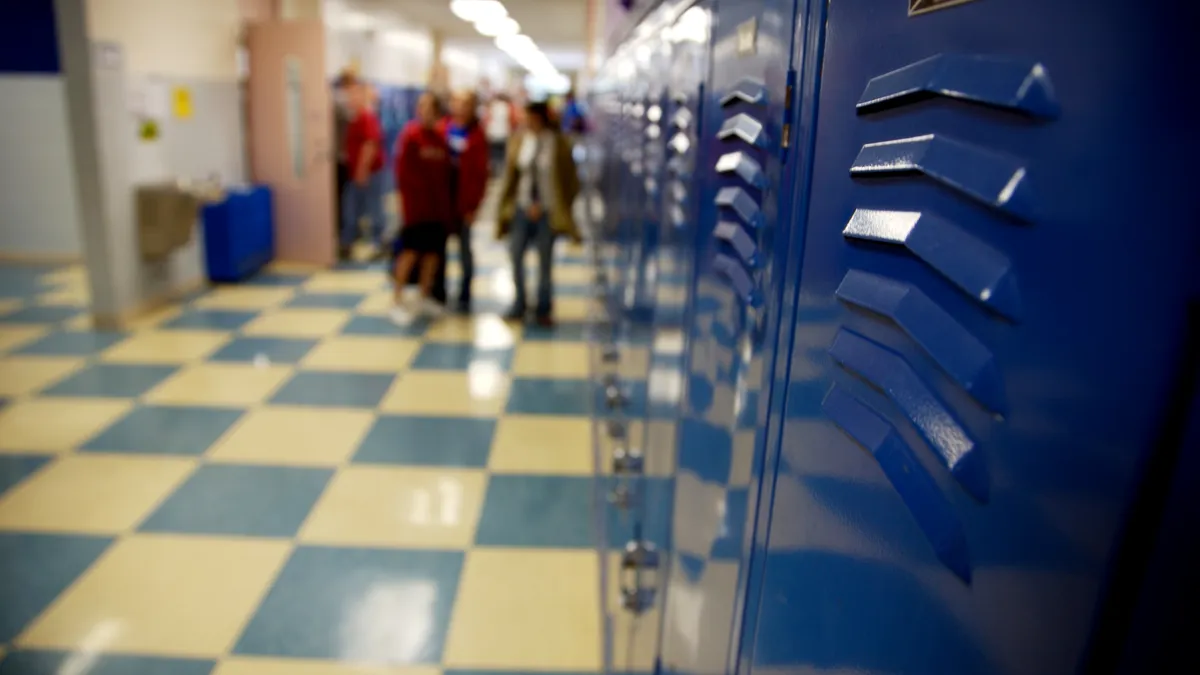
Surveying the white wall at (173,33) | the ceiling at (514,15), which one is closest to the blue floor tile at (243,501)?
the white wall at (173,33)

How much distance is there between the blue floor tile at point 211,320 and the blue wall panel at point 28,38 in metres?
2.89

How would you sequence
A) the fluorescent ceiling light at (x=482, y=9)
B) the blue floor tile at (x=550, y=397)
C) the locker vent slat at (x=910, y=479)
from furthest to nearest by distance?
the fluorescent ceiling light at (x=482, y=9) < the blue floor tile at (x=550, y=397) < the locker vent slat at (x=910, y=479)

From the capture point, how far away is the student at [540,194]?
5520 mm

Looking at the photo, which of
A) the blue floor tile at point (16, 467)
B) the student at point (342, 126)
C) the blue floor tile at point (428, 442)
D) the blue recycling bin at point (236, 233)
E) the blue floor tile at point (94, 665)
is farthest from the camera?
the student at point (342, 126)

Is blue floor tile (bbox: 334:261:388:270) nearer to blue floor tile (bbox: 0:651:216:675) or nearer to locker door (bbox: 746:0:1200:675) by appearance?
blue floor tile (bbox: 0:651:216:675)

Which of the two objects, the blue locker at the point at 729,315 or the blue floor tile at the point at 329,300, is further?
the blue floor tile at the point at 329,300

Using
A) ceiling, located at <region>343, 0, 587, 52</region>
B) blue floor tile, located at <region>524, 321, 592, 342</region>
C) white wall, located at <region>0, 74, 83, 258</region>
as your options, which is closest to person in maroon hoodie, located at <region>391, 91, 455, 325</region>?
blue floor tile, located at <region>524, 321, 592, 342</region>

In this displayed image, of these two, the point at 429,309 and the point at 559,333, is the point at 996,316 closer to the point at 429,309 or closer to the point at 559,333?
the point at 559,333

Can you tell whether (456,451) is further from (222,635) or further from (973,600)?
(973,600)

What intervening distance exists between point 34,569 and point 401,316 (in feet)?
11.0

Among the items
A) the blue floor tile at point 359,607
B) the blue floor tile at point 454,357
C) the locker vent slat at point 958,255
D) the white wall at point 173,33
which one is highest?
the white wall at point 173,33

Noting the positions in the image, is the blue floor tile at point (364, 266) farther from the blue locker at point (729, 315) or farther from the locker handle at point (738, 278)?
the locker handle at point (738, 278)

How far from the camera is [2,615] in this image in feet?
8.02

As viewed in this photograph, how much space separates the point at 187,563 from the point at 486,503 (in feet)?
3.44
